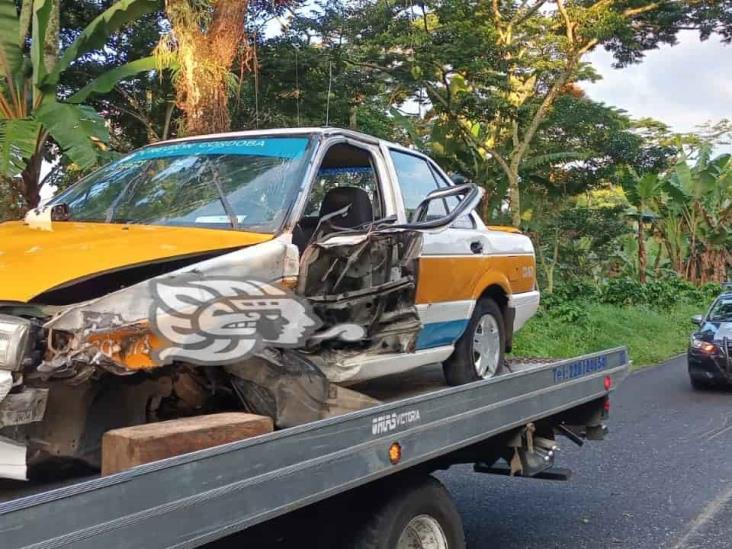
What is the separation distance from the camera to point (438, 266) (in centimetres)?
479

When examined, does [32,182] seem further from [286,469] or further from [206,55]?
[286,469]

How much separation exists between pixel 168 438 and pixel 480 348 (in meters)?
3.20

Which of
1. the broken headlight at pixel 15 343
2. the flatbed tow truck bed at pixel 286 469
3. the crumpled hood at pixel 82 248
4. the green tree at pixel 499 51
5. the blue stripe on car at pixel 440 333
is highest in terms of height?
the green tree at pixel 499 51

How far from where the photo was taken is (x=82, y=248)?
127 inches

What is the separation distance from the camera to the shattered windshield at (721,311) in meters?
12.6

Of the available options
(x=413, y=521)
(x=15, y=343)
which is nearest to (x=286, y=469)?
(x=15, y=343)

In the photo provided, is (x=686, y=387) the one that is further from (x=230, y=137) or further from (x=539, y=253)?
(x=230, y=137)

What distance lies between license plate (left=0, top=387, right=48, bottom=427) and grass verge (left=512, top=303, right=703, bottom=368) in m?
10.8

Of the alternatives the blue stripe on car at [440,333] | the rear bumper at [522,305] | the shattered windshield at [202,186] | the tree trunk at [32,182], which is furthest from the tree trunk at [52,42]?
the blue stripe on car at [440,333]

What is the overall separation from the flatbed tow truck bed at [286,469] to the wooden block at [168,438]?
6.8 inches

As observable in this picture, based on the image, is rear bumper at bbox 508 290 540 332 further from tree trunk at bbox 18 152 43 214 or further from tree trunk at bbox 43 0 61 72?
tree trunk at bbox 43 0 61 72

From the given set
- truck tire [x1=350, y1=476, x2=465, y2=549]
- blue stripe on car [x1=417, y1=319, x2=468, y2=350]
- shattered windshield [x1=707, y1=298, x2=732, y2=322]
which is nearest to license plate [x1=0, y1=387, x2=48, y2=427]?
truck tire [x1=350, y1=476, x2=465, y2=549]

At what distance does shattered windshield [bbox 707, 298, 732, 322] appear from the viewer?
494 inches

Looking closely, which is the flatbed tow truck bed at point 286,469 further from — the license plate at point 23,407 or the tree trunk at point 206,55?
the tree trunk at point 206,55
